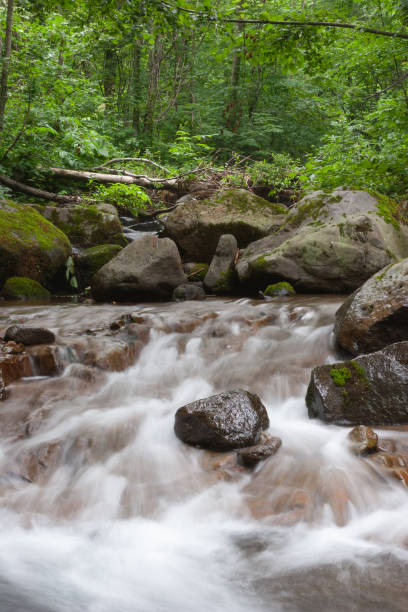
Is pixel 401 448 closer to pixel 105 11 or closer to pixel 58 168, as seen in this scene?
pixel 105 11

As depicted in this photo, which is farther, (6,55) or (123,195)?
(123,195)

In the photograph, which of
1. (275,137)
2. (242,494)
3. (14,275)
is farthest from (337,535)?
(275,137)

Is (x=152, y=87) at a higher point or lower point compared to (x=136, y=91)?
lower

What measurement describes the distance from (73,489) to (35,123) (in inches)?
416

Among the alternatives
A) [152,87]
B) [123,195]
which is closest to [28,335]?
[123,195]

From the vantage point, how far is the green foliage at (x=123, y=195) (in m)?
11.4

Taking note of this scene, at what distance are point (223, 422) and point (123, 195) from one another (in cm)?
1057

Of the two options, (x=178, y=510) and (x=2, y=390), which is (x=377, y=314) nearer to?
(x=178, y=510)

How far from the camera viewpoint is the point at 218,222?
31.1 feet

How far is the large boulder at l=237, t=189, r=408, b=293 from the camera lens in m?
7.21

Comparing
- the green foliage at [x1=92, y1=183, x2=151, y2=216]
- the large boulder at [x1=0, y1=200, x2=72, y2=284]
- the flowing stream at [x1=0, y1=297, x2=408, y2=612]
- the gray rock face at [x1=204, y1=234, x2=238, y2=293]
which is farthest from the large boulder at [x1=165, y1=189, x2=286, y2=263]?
the flowing stream at [x1=0, y1=297, x2=408, y2=612]

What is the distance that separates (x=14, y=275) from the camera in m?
8.50

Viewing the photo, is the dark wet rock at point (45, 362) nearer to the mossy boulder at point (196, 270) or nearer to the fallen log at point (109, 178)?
the mossy boulder at point (196, 270)

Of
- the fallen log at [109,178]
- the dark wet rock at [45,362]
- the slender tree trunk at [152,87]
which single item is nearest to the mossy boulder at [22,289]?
the dark wet rock at [45,362]
